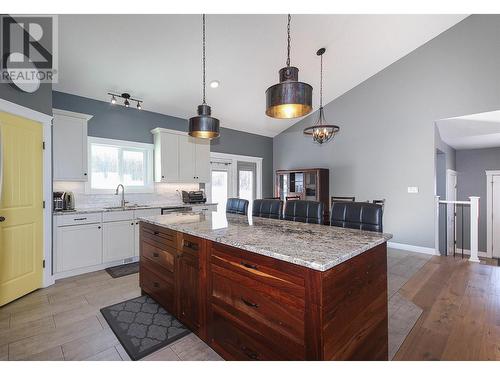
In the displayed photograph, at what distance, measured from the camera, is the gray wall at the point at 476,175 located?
233 inches

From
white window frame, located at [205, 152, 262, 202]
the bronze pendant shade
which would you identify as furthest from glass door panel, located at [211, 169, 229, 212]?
the bronze pendant shade

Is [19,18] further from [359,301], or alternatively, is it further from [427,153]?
[427,153]

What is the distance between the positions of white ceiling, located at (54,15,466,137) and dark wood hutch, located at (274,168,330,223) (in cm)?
176

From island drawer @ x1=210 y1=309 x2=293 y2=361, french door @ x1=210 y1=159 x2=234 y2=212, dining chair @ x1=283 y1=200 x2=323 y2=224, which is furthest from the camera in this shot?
french door @ x1=210 y1=159 x2=234 y2=212

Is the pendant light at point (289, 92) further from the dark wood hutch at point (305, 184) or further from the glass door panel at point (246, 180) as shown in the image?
the glass door panel at point (246, 180)

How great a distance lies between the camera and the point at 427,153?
4.27m

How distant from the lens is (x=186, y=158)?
466 centimetres

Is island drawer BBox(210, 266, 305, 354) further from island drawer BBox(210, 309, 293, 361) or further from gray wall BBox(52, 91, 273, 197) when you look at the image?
gray wall BBox(52, 91, 273, 197)

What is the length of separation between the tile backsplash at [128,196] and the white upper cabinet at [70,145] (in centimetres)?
31

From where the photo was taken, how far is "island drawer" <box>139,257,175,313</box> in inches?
86.6

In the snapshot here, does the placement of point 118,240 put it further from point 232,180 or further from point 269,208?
point 232,180

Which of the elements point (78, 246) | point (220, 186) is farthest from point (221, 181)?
point (78, 246)

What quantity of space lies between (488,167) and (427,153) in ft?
10.2
